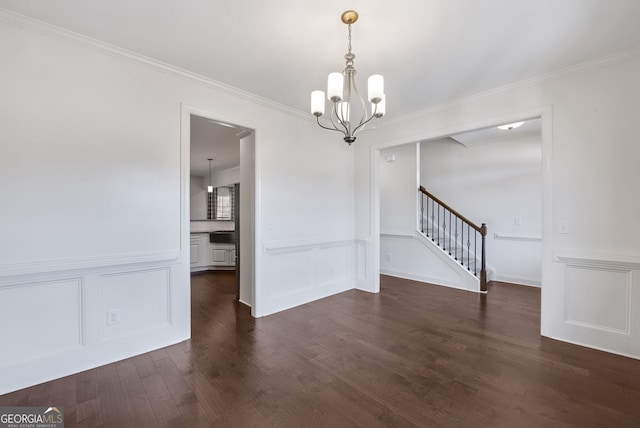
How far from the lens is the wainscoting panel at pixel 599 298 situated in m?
2.59

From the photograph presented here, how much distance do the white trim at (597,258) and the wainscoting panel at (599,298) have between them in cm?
5

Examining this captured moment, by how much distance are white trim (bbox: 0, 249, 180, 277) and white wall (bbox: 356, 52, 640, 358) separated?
4.04 metres

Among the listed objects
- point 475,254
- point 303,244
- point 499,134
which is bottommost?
point 475,254

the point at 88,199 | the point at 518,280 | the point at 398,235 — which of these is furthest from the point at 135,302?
the point at 518,280

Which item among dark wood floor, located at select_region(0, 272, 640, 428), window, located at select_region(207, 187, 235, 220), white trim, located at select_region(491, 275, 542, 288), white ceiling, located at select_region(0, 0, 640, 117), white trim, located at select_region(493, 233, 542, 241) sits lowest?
dark wood floor, located at select_region(0, 272, 640, 428)

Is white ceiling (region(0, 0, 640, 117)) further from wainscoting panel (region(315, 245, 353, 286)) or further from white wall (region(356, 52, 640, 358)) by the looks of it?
wainscoting panel (region(315, 245, 353, 286))

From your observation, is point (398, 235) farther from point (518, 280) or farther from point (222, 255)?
point (222, 255)

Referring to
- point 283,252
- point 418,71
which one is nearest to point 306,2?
point 418,71

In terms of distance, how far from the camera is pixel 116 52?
2.49 meters

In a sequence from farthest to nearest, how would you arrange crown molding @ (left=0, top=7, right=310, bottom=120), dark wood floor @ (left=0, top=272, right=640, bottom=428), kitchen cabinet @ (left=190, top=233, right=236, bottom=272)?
kitchen cabinet @ (left=190, top=233, right=236, bottom=272) < crown molding @ (left=0, top=7, right=310, bottom=120) < dark wood floor @ (left=0, top=272, right=640, bottom=428)

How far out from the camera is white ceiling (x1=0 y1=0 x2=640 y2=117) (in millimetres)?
1981

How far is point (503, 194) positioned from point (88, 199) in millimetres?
6406

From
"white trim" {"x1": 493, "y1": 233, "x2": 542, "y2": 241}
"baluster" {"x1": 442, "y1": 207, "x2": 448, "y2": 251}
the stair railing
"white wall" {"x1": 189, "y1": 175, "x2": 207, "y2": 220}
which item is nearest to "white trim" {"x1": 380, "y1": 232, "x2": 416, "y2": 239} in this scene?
the stair railing

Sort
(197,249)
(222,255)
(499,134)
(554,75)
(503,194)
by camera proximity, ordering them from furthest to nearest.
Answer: (222,255)
(197,249)
(503,194)
(499,134)
(554,75)
